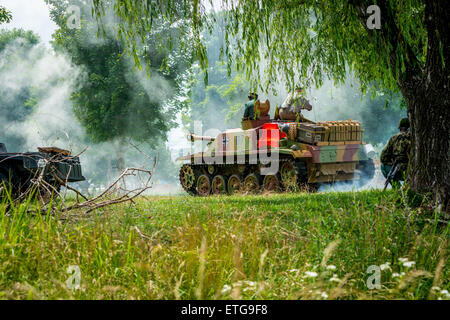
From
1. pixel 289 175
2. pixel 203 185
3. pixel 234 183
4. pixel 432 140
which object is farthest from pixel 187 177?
pixel 432 140

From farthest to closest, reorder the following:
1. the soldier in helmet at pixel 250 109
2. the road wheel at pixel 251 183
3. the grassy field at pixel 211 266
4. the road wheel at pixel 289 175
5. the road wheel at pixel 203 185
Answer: the road wheel at pixel 203 185, the soldier in helmet at pixel 250 109, the road wheel at pixel 251 183, the road wheel at pixel 289 175, the grassy field at pixel 211 266

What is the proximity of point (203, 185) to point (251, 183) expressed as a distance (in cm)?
359

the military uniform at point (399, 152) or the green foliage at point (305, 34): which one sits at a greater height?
the green foliage at point (305, 34)

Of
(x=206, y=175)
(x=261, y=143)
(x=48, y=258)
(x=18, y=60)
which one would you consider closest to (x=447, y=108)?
(x=48, y=258)

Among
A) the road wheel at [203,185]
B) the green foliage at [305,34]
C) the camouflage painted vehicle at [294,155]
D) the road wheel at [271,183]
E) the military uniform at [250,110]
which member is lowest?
the road wheel at [203,185]

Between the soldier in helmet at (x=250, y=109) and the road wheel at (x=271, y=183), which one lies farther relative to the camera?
the soldier in helmet at (x=250, y=109)

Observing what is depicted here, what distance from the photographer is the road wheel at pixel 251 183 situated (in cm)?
1497

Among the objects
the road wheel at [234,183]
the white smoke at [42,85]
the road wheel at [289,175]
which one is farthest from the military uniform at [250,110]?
the white smoke at [42,85]

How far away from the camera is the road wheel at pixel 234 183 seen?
16047 millimetres

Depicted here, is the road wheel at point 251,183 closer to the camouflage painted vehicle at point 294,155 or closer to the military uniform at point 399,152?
the camouflage painted vehicle at point 294,155

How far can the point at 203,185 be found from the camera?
18.3 m

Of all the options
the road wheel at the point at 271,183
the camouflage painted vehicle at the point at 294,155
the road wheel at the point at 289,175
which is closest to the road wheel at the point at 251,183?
the camouflage painted vehicle at the point at 294,155

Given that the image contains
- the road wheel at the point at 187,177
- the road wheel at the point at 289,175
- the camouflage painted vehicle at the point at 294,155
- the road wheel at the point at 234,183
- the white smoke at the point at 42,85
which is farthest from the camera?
the white smoke at the point at 42,85

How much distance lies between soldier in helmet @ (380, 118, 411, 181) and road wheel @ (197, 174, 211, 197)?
7.99 meters
